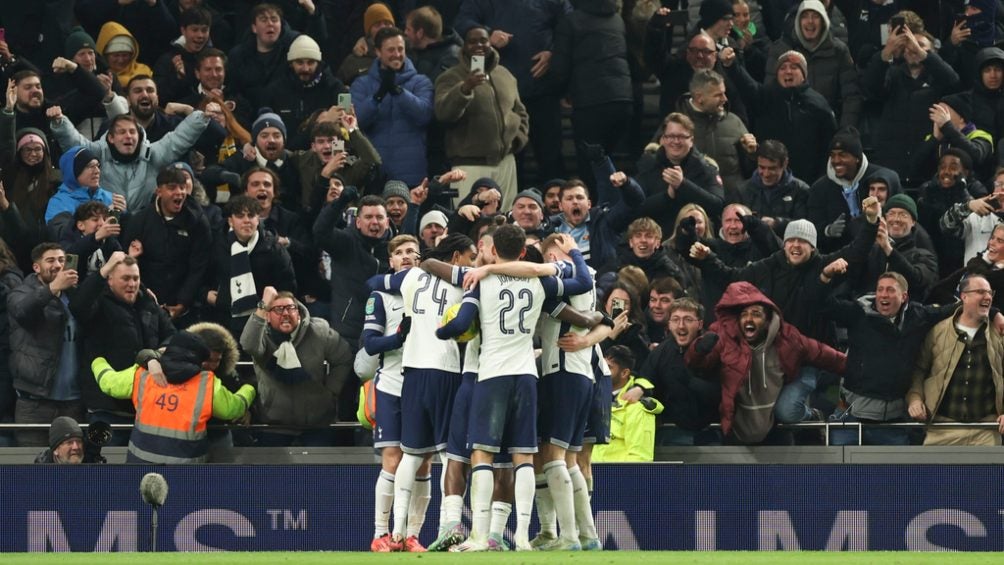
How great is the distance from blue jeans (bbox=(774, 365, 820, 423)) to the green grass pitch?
2.40 metres

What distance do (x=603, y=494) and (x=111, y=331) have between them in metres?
4.28

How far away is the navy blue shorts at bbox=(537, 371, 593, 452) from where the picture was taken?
14.0 m

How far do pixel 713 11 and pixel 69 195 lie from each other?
6.59 meters

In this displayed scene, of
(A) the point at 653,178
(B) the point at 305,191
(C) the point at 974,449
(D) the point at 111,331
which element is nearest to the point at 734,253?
(A) the point at 653,178

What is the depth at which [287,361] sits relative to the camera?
16453 mm

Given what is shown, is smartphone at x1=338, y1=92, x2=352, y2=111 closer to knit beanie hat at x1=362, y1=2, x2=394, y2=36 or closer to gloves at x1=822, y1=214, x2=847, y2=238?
knit beanie hat at x1=362, y1=2, x2=394, y2=36

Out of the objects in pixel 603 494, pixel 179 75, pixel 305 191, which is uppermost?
pixel 179 75

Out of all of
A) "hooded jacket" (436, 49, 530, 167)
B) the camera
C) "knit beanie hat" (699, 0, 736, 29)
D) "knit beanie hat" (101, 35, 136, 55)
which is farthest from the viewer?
"knit beanie hat" (101, 35, 136, 55)

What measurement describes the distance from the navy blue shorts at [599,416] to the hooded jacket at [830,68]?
22.4 feet

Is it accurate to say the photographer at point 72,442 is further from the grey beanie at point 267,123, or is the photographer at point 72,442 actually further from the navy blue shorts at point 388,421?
the grey beanie at point 267,123

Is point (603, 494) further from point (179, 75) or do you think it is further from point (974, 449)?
point (179, 75)

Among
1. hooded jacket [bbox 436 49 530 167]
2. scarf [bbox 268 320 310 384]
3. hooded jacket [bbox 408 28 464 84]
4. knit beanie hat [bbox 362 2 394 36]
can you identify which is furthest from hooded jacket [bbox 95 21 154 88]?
scarf [bbox 268 320 310 384]

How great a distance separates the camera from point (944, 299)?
56.9 feet

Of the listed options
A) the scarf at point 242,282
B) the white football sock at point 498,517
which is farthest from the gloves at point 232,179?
the white football sock at point 498,517
